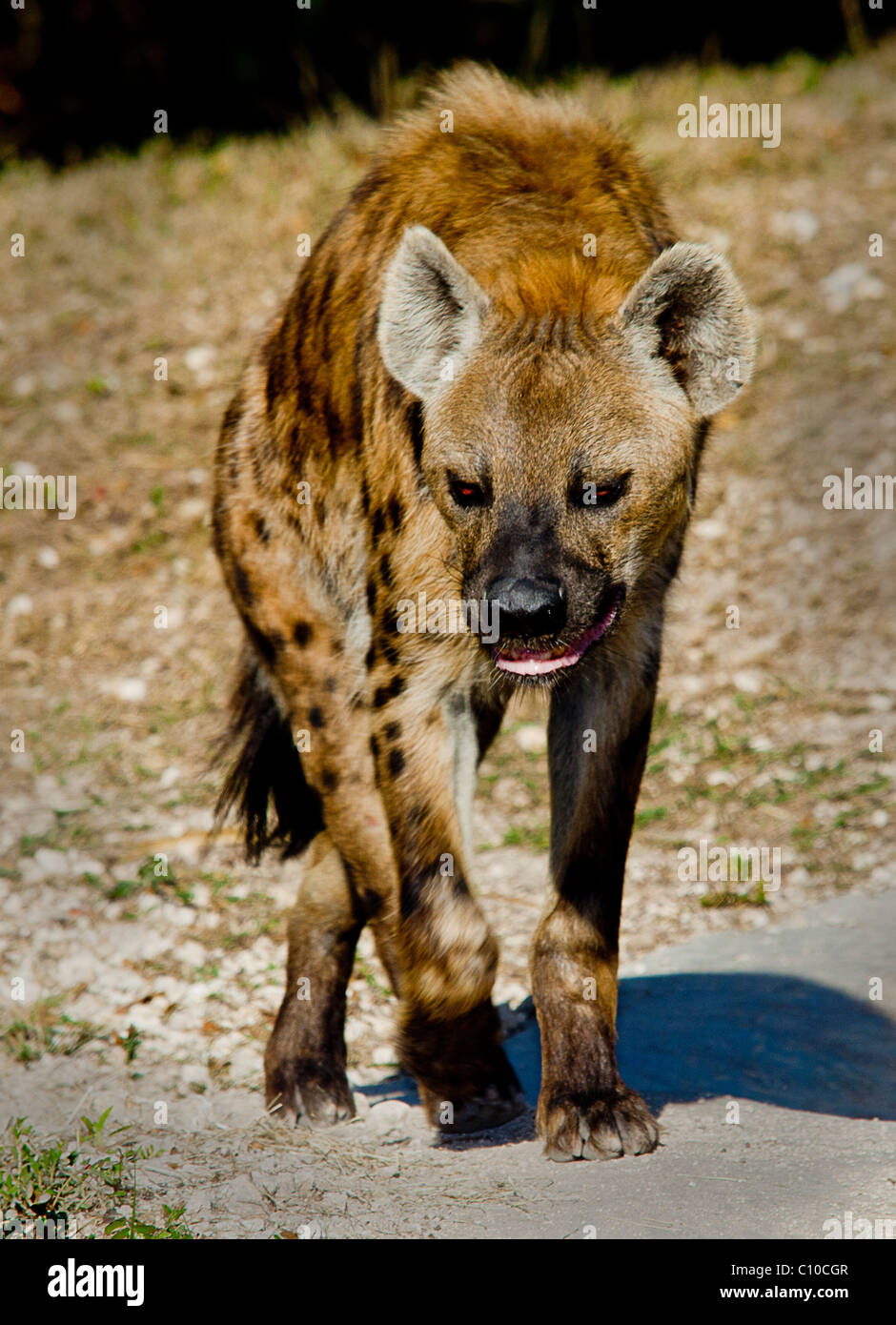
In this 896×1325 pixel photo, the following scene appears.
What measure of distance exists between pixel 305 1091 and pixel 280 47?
837cm

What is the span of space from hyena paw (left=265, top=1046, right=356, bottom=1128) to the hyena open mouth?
1.29 m

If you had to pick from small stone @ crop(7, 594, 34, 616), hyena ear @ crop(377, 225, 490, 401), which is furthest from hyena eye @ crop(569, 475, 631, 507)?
small stone @ crop(7, 594, 34, 616)

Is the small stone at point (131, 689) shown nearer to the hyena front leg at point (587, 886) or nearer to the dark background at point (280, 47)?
the hyena front leg at point (587, 886)

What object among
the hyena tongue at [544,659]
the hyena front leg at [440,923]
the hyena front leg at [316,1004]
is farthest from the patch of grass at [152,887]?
the hyena tongue at [544,659]

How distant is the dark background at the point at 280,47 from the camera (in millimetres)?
10195

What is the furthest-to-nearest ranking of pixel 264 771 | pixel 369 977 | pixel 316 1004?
pixel 369 977, pixel 264 771, pixel 316 1004

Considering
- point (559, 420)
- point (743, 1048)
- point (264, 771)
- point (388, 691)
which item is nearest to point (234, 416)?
point (264, 771)

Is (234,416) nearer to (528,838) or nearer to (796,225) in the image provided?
(528,838)

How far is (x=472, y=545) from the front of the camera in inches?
124

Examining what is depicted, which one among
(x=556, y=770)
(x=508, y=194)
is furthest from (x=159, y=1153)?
(x=508, y=194)

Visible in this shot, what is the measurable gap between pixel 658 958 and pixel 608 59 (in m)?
7.46

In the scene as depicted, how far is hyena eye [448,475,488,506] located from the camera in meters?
3.13

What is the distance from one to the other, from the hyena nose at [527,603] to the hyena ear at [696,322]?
58 cm

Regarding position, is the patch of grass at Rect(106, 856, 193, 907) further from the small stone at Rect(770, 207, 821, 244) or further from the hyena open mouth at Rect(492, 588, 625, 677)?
the small stone at Rect(770, 207, 821, 244)
